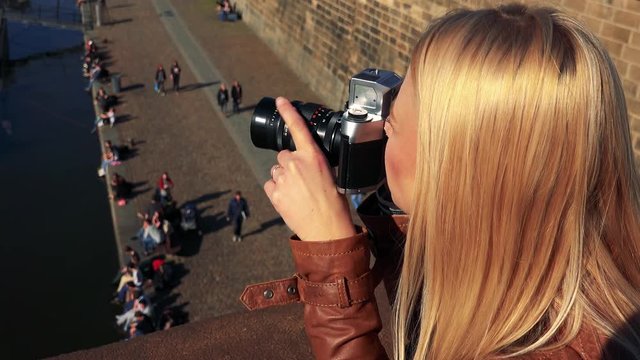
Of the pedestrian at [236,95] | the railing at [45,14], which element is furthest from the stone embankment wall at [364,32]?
the railing at [45,14]

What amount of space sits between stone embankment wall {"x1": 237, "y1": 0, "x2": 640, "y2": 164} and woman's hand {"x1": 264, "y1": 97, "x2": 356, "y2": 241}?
517cm

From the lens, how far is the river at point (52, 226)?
29.6 ft

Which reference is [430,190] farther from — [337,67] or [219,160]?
[337,67]

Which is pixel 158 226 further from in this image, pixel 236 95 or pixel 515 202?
pixel 515 202

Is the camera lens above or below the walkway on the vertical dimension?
above

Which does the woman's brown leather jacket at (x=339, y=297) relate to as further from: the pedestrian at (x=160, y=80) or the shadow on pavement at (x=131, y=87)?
the shadow on pavement at (x=131, y=87)

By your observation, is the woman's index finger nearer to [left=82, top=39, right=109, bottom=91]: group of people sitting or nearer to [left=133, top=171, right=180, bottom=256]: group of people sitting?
[left=133, top=171, right=180, bottom=256]: group of people sitting

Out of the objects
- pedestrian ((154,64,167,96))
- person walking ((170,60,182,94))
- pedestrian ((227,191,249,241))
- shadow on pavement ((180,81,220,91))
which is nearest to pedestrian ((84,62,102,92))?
pedestrian ((154,64,167,96))

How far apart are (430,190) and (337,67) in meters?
13.9

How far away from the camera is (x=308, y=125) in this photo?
159 cm

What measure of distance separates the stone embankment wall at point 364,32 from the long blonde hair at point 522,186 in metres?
5.29

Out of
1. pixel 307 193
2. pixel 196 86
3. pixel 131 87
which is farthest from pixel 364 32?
pixel 307 193

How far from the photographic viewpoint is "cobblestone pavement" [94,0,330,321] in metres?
9.58

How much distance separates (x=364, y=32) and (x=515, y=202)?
488 inches
